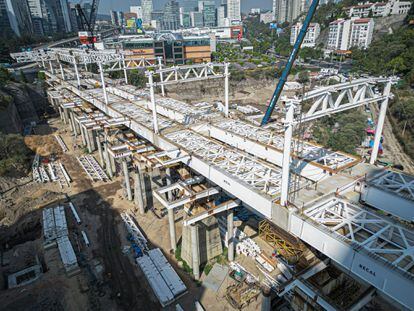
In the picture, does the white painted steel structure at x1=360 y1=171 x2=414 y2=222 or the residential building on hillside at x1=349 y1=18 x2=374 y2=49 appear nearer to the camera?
the white painted steel structure at x1=360 y1=171 x2=414 y2=222

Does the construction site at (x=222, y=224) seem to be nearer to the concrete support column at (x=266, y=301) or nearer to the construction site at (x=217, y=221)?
the construction site at (x=217, y=221)

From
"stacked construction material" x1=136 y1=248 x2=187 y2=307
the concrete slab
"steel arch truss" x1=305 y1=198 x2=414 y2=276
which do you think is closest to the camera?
"steel arch truss" x1=305 y1=198 x2=414 y2=276

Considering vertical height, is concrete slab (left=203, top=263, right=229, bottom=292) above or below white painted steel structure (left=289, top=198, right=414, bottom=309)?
below

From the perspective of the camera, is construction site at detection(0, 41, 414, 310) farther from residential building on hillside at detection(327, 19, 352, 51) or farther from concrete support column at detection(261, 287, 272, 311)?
residential building on hillside at detection(327, 19, 352, 51)

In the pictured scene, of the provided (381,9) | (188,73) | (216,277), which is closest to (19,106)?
(188,73)

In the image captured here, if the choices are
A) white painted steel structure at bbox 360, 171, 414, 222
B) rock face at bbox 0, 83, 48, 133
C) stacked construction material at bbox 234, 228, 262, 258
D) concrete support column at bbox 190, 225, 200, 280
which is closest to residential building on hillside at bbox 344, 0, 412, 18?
rock face at bbox 0, 83, 48, 133

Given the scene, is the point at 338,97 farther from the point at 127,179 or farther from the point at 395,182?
the point at 127,179

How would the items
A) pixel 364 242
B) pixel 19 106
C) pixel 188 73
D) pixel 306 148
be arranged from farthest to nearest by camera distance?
pixel 19 106, pixel 188 73, pixel 306 148, pixel 364 242
